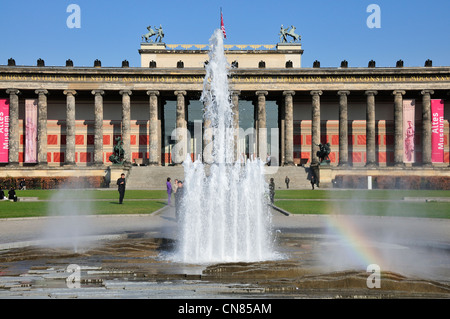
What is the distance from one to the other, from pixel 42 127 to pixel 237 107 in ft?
77.6

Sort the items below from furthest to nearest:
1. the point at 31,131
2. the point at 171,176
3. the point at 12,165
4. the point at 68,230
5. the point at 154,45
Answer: the point at 154,45 → the point at 31,131 → the point at 12,165 → the point at 171,176 → the point at 68,230

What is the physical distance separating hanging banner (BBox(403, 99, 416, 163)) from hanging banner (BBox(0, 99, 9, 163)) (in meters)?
47.9

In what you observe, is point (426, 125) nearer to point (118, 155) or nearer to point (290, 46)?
point (290, 46)

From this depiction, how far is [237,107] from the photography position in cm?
6556

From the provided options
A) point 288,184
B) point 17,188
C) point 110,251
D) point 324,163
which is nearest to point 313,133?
point 324,163

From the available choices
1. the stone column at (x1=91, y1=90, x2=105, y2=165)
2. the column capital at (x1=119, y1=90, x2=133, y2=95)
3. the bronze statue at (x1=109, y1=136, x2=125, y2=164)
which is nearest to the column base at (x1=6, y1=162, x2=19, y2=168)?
the stone column at (x1=91, y1=90, x2=105, y2=165)

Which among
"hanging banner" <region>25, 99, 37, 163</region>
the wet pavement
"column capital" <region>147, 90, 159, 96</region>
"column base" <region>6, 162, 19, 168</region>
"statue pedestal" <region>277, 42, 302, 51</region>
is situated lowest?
the wet pavement

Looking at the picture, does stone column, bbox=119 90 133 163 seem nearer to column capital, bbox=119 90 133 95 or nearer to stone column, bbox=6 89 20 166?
column capital, bbox=119 90 133 95

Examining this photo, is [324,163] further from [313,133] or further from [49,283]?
[49,283]

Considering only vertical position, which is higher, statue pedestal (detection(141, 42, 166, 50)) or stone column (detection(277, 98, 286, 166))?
statue pedestal (detection(141, 42, 166, 50))

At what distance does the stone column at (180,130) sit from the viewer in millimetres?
64812

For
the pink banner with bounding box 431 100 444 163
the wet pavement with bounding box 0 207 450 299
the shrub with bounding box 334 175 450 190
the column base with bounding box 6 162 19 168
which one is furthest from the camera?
the pink banner with bounding box 431 100 444 163

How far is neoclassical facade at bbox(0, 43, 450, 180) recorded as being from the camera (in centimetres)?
6384

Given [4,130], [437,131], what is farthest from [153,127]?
[437,131]
